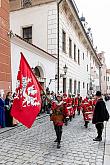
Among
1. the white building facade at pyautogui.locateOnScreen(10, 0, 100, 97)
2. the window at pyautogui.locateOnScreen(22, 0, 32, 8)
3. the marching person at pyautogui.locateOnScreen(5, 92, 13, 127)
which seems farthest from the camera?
the window at pyautogui.locateOnScreen(22, 0, 32, 8)

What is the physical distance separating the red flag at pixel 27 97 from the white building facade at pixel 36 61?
5.34 meters

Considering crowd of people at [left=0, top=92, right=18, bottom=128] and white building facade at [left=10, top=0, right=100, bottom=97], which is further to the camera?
white building facade at [left=10, top=0, right=100, bottom=97]

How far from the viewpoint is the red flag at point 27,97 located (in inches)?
234

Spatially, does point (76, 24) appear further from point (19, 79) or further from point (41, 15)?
point (19, 79)

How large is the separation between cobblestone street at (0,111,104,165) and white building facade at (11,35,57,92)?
13.2 ft

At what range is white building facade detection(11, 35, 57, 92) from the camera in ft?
38.5

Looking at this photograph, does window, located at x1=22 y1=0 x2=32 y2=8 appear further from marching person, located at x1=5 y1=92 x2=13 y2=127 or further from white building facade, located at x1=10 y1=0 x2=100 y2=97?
marching person, located at x1=5 y1=92 x2=13 y2=127

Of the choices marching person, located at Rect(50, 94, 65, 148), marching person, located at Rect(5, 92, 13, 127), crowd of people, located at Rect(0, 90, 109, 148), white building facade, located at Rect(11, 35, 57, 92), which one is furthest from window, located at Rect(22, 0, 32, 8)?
marching person, located at Rect(50, 94, 65, 148)

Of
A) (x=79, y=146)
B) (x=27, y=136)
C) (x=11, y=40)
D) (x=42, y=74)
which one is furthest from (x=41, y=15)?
(x=79, y=146)

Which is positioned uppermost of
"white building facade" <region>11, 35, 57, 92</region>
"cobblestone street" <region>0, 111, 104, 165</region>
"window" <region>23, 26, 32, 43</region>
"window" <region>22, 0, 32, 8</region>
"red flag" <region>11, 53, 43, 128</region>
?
"window" <region>22, 0, 32, 8</region>

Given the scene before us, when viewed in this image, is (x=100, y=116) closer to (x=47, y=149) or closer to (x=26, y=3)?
(x=47, y=149)

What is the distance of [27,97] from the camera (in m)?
6.15

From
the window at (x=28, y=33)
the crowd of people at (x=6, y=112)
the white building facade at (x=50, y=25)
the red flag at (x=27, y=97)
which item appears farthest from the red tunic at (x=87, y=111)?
the window at (x=28, y=33)

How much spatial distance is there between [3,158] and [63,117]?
2136mm
